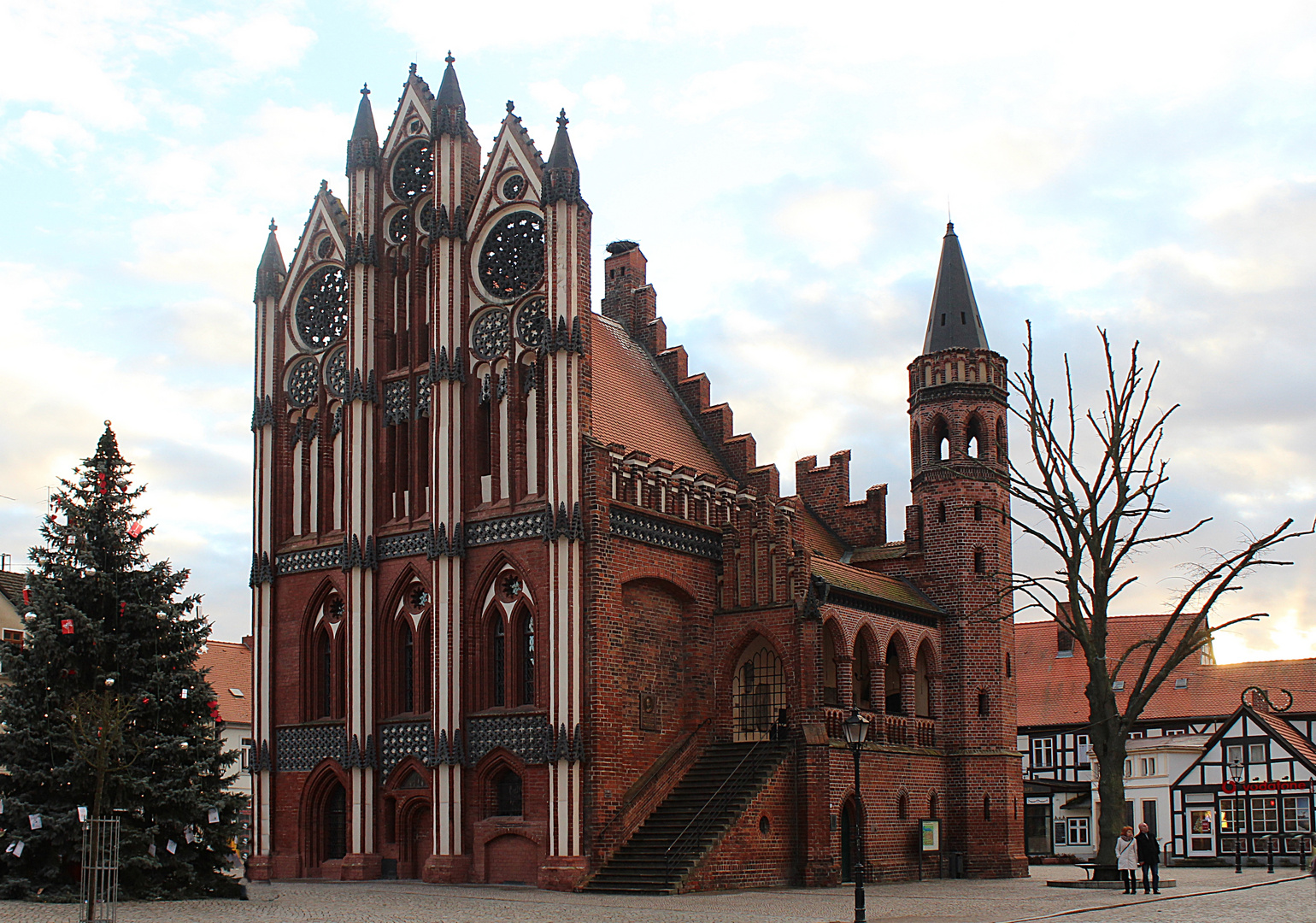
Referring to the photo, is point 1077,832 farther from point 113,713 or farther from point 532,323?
point 113,713

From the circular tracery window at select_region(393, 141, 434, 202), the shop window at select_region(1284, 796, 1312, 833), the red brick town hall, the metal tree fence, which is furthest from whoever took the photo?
the shop window at select_region(1284, 796, 1312, 833)

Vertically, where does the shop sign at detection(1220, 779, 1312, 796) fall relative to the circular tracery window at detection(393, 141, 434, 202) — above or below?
below

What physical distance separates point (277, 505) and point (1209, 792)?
113 feet

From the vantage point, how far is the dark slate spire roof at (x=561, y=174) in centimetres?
3225

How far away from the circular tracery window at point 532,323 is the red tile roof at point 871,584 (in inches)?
304

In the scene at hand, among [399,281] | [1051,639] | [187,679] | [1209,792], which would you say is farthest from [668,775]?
[1051,639]

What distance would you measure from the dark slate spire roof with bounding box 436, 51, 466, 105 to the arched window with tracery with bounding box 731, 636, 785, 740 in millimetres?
14390

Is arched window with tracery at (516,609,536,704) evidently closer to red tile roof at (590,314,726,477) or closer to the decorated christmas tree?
red tile roof at (590,314,726,477)

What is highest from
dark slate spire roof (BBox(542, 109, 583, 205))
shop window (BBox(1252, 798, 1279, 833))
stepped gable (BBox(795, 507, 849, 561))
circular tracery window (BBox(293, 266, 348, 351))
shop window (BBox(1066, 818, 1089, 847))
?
dark slate spire roof (BBox(542, 109, 583, 205))

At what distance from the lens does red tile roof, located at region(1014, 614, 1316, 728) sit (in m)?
55.9

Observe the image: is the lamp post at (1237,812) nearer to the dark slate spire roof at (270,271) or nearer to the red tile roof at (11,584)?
the dark slate spire roof at (270,271)

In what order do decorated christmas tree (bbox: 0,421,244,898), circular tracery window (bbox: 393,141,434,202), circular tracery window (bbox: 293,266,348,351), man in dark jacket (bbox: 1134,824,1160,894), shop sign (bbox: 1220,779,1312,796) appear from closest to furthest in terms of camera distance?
decorated christmas tree (bbox: 0,421,244,898), man in dark jacket (bbox: 1134,824,1160,894), circular tracery window (bbox: 393,141,434,202), circular tracery window (bbox: 293,266,348,351), shop sign (bbox: 1220,779,1312,796)

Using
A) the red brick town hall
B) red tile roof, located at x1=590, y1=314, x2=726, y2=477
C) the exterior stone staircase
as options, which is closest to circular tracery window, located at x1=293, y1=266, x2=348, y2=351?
the red brick town hall

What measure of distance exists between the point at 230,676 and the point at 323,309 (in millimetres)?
29395
